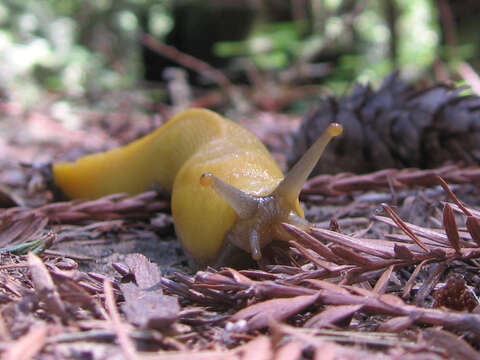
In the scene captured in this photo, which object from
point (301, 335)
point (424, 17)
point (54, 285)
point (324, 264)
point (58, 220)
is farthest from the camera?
point (424, 17)

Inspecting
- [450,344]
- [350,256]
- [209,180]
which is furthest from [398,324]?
[209,180]

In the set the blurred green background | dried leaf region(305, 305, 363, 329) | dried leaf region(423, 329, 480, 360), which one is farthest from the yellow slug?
the blurred green background

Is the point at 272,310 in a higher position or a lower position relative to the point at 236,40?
lower

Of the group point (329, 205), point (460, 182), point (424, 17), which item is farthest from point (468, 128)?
point (424, 17)

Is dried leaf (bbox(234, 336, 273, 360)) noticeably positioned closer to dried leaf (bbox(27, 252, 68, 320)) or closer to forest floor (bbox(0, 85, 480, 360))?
forest floor (bbox(0, 85, 480, 360))

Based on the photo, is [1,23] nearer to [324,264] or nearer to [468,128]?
[468,128]

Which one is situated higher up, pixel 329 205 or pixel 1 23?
pixel 1 23

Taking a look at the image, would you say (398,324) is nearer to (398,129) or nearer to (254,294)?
(254,294)
